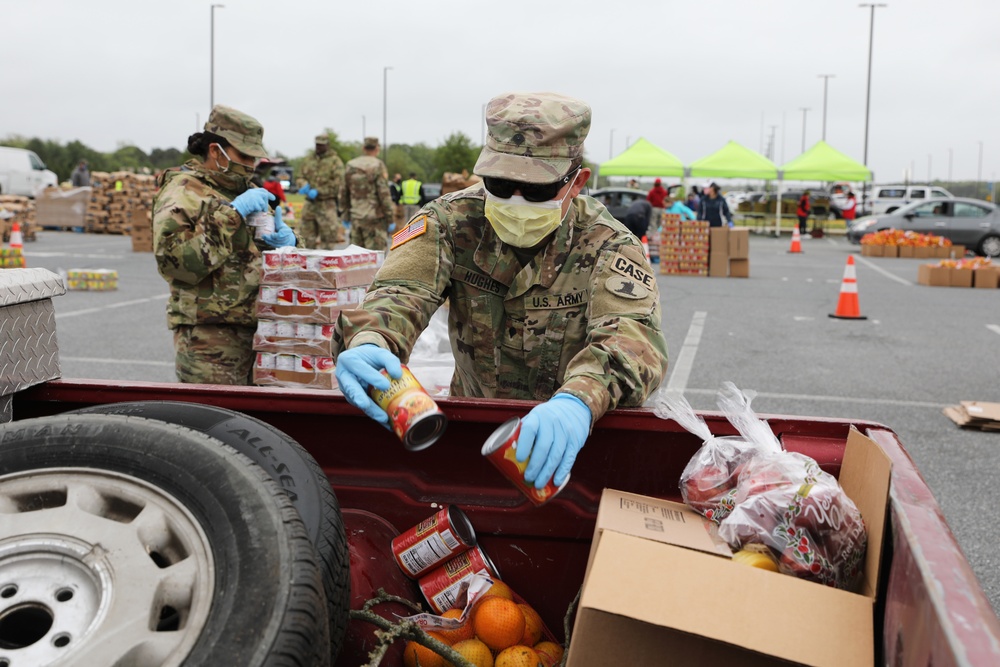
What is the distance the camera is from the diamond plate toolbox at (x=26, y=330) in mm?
2463

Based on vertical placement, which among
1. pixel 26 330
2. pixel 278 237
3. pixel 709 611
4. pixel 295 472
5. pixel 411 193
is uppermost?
pixel 411 193

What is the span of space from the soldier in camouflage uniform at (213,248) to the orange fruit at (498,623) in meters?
2.63

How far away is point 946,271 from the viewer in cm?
1634

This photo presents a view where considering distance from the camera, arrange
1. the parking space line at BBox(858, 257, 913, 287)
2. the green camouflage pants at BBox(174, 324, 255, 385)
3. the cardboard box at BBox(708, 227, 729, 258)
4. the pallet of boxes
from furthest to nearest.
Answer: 1. the cardboard box at BBox(708, 227, 729, 258)
2. the parking space line at BBox(858, 257, 913, 287)
3. the pallet of boxes
4. the green camouflage pants at BBox(174, 324, 255, 385)

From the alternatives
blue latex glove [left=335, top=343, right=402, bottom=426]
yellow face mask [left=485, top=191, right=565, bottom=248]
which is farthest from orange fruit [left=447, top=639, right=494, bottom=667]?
yellow face mask [left=485, top=191, right=565, bottom=248]

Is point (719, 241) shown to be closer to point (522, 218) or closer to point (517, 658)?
point (522, 218)

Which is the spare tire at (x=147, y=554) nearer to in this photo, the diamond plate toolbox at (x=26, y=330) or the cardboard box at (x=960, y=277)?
the diamond plate toolbox at (x=26, y=330)

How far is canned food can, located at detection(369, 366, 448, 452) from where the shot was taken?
81.3 inches

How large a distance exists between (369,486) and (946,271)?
16.0 metres

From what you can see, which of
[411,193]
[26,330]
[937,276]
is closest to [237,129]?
[26,330]

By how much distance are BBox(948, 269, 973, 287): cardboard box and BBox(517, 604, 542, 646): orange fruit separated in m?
15.8

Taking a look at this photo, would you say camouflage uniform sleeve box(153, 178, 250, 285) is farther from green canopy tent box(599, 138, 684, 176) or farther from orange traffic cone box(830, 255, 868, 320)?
green canopy tent box(599, 138, 684, 176)

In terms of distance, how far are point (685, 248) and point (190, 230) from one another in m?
14.3

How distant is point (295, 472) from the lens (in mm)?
2143
